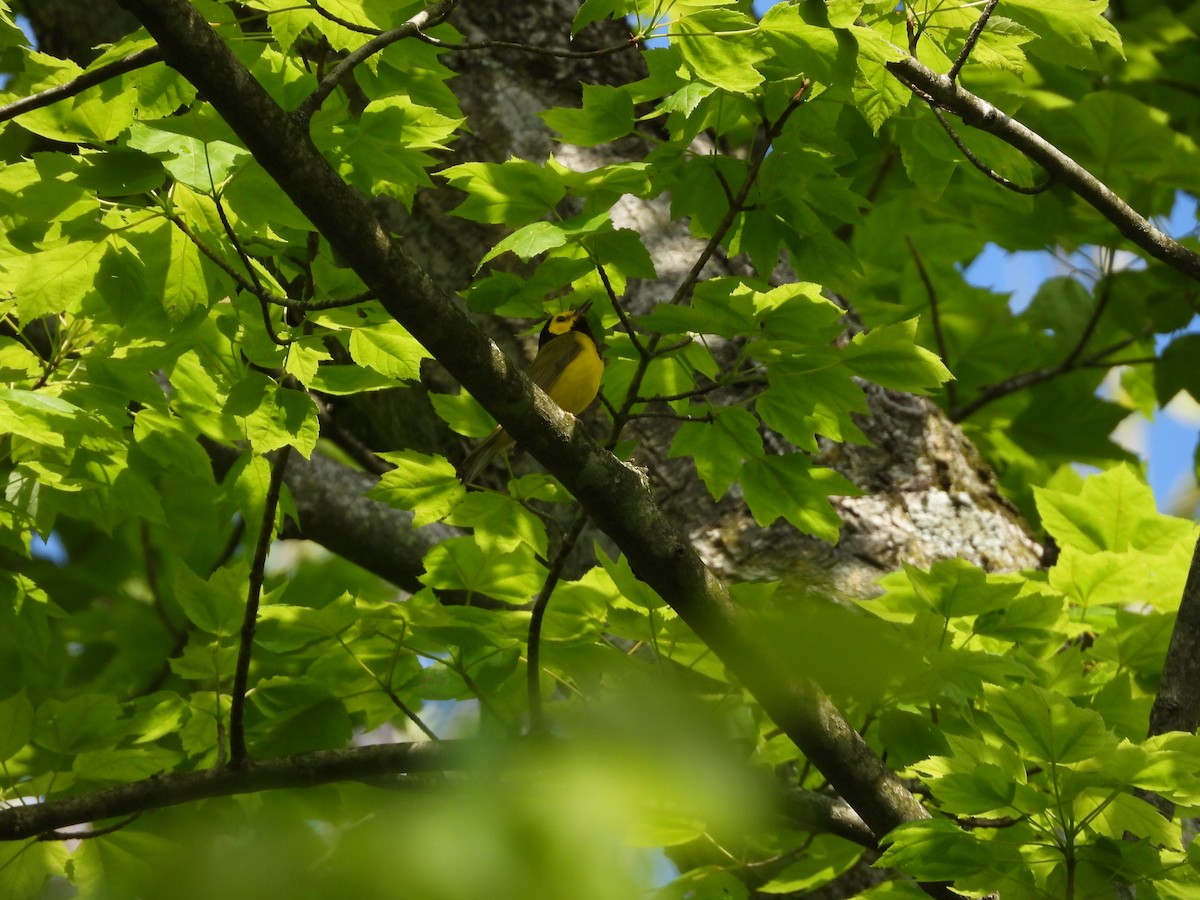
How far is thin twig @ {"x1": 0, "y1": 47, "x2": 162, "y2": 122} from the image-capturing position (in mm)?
2061

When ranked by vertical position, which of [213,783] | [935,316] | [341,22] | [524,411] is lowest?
[213,783]

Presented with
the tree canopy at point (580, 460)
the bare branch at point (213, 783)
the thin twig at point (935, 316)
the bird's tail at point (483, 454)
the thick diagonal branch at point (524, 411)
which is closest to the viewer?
the thick diagonal branch at point (524, 411)

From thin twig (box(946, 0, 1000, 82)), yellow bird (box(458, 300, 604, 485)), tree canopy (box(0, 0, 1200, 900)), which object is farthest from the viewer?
yellow bird (box(458, 300, 604, 485))

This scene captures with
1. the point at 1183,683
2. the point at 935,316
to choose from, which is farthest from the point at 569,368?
the point at 1183,683

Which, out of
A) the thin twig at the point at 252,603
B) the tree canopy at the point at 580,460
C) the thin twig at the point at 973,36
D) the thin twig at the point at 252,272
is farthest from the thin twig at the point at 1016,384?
the thin twig at the point at 252,272

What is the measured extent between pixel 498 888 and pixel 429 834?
0.07 meters

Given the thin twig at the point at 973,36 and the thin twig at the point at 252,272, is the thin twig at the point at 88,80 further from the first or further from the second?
the thin twig at the point at 973,36

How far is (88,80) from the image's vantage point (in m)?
2.09

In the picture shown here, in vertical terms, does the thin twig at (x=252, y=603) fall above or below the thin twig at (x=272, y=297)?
below

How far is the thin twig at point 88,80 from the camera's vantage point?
2.06 m

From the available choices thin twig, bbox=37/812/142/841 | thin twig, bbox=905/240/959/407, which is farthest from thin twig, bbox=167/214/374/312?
thin twig, bbox=905/240/959/407

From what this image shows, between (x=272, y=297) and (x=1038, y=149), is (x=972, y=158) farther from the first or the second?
(x=272, y=297)

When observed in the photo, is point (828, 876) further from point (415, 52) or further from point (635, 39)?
point (415, 52)

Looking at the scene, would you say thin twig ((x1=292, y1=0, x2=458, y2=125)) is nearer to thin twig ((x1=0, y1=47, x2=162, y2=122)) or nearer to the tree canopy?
the tree canopy
